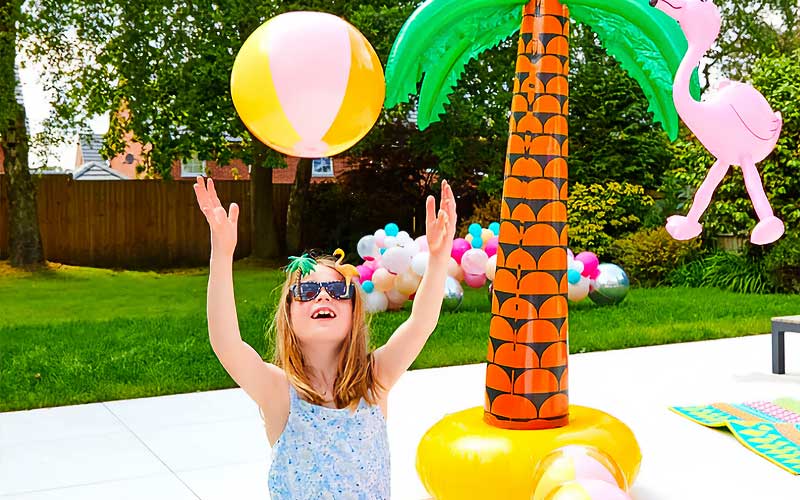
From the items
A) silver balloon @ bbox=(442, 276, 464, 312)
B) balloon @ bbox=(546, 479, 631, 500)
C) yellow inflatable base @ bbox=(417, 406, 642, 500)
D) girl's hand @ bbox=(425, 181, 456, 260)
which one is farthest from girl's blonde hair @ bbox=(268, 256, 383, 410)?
silver balloon @ bbox=(442, 276, 464, 312)

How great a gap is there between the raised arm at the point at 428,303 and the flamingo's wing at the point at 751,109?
4.54 ft

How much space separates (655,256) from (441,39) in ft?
33.9

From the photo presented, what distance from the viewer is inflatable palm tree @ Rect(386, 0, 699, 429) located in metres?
3.59

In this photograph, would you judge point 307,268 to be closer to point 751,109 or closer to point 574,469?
point 574,469

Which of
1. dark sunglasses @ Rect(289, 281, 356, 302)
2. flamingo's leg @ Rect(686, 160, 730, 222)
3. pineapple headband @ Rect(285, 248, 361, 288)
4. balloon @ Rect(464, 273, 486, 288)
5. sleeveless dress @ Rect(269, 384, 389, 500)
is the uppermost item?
flamingo's leg @ Rect(686, 160, 730, 222)

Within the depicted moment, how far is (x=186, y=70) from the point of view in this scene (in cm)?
1438

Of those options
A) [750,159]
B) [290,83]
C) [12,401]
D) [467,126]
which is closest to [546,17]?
[750,159]

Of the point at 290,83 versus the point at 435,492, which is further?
the point at 435,492

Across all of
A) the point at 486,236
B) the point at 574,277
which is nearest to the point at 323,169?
the point at 486,236

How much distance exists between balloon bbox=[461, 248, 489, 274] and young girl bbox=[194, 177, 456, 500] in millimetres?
7352

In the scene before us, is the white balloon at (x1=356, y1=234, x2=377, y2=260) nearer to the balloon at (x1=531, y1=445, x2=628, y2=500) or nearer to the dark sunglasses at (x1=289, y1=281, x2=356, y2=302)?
the balloon at (x1=531, y1=445, x2=628, y2=500)

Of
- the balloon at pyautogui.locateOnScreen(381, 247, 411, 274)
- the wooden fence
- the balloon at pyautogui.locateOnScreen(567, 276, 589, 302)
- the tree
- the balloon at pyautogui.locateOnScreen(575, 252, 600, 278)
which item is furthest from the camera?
the wooden fence

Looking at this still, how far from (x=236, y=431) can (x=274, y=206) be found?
13.0 m

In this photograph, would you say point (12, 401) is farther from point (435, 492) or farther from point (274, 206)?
point (274, 206)
